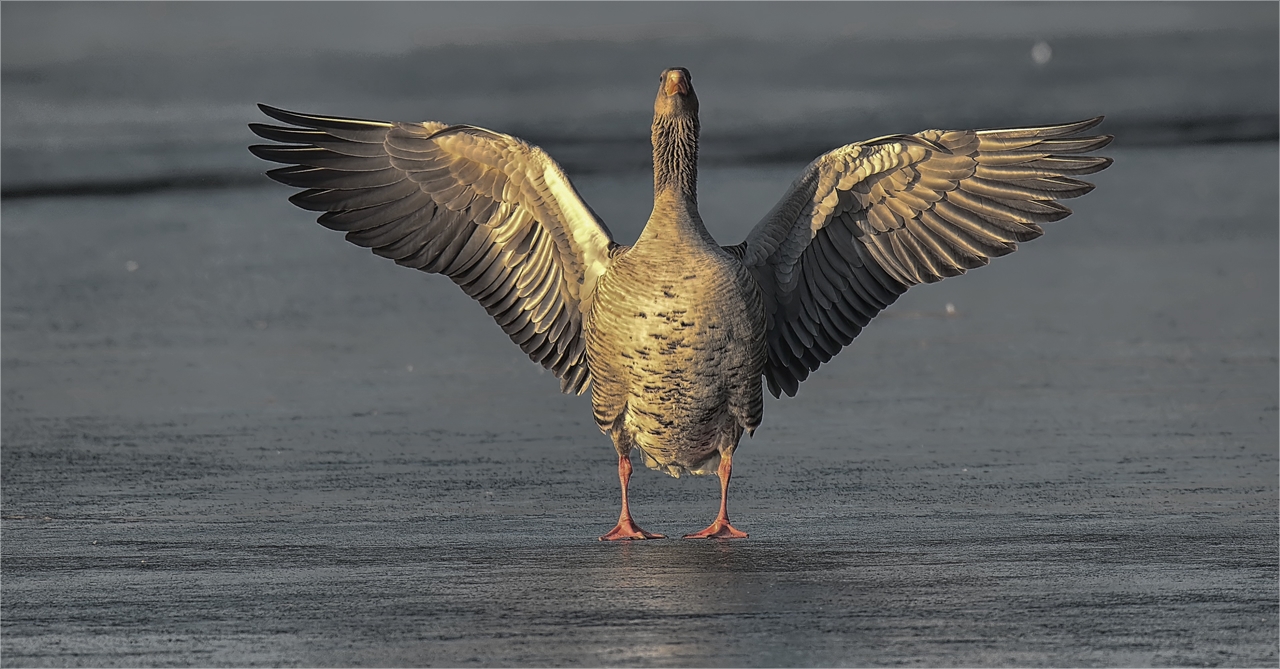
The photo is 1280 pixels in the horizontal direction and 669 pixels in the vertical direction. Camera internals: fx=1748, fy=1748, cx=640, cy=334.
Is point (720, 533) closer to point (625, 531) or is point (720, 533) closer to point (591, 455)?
point (625, 531)

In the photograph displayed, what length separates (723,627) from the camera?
503 cm

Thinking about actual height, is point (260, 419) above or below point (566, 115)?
below

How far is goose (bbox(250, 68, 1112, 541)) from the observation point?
22.2 feet

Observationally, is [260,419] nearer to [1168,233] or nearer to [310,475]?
[310,475]

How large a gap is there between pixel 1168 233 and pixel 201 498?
28.7ft

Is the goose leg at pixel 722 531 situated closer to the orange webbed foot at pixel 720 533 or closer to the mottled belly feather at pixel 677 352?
the orange webbed foot at pixel 720 533

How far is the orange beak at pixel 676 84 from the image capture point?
23.1ft

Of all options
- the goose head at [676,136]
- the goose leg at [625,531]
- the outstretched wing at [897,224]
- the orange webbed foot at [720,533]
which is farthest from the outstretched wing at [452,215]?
the orange webbed foot at [720,533]

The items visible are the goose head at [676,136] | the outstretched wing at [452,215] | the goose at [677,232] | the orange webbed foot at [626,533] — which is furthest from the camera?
the outstretched wing at [452,215]

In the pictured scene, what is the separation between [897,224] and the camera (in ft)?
24.8

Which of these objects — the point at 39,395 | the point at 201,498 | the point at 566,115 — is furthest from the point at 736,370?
the point at 566,115

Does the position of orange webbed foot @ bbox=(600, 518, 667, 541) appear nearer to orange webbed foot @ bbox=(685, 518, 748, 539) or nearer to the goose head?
orange webbed foot @ bbox=(685, 518, 748, 539)

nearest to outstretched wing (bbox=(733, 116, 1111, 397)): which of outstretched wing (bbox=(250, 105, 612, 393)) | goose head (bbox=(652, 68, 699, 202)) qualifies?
goose head (bbox=(652, 68, 699, 202))

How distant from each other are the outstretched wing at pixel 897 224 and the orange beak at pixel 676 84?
0.66m
